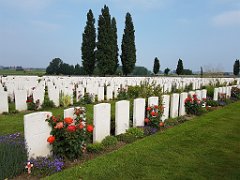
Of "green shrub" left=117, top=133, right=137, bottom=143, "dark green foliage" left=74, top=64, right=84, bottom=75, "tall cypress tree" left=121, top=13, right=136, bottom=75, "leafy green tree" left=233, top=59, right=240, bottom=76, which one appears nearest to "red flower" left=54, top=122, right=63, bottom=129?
"green shrub" left=117, top=133, right=137, bottom=143

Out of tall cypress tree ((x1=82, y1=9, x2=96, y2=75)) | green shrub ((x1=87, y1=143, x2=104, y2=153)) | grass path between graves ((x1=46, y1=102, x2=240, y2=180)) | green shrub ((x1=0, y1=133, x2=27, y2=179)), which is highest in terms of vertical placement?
tall cypress tree ((x1=82, y1=9, x2=96, y2=75))

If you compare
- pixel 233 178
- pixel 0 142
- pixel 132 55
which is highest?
pixel 132 55

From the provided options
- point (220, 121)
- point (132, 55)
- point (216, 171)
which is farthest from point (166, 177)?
point (132, 55)

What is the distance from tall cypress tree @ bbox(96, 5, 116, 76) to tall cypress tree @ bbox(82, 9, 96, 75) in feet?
5.08

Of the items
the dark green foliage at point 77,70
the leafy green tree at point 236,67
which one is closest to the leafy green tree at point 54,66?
the dark green foliage at point 77,70

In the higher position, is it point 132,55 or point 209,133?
point 132,55

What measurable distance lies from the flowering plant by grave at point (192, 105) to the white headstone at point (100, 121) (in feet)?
13.8

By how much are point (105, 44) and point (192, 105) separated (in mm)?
25978

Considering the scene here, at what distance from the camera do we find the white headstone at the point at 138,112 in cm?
598

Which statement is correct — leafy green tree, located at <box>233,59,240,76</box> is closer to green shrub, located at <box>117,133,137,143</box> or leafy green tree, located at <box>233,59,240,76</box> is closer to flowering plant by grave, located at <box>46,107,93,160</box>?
green shrub, located at <box>117,133,137,143</box>

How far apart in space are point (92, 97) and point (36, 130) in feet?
23.8

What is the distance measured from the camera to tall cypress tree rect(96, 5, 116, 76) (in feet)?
108

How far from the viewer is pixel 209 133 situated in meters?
5.92

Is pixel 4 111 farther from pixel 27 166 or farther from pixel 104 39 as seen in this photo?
pixel 104 39
